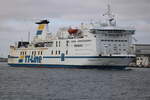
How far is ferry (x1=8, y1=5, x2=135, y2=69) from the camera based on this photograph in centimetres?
5672

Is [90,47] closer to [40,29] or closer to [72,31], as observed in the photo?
[72,31]

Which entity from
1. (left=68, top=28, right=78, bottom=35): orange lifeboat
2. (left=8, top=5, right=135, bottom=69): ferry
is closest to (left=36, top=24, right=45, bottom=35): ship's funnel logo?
(left=8, top=5, right=135, bottom=69): ferry

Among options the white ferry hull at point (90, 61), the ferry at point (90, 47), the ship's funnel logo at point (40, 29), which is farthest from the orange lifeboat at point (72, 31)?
the ship's funnel logo at point (40, 29)

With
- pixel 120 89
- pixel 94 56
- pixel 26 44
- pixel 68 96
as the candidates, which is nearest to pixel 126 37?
pixel 94 56

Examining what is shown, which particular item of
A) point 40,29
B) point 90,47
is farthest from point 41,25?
point 90,47

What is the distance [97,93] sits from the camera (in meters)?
28.7

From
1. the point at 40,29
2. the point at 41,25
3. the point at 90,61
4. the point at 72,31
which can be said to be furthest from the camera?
the point at 41,25

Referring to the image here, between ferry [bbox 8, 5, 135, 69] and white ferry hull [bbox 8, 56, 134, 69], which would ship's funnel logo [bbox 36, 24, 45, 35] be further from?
white ferry hull [bbox 8, 56, 134, 69]

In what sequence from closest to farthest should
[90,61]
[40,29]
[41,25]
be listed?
[90,61] → [40,29] → [41,25]

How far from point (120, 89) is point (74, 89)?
12.7 feet

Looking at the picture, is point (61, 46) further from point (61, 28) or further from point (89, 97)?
point (89, 97)

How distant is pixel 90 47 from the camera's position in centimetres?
5809

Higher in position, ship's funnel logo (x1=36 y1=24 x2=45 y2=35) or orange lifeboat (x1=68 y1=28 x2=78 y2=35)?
ship's funnel logo (x1=36 y1=24 x2=45 y2=35)

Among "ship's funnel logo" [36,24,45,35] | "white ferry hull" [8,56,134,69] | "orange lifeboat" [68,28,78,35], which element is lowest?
"white ferry hull" [8,56,134,69]
